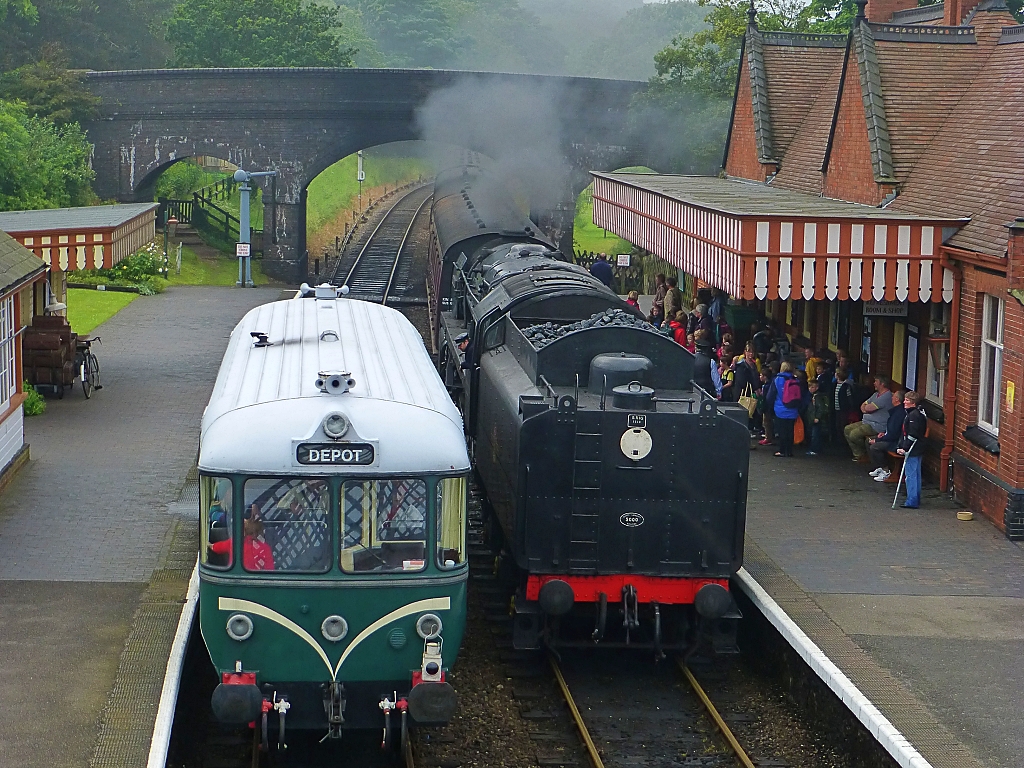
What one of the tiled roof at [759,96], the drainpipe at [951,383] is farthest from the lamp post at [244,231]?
the drainpipe at [951,383]

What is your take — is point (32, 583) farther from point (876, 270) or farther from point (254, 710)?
point (876, 270)

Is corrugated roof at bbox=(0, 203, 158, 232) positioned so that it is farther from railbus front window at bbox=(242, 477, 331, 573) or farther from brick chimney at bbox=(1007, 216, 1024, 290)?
railbus front window at bbox=(242, 477, 331, 573)

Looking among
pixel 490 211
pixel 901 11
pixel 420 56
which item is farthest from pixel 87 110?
pixel 420 56

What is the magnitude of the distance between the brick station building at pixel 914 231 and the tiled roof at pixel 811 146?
2.1 inches

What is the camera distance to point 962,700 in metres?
9.43

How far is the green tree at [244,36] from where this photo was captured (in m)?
52.6

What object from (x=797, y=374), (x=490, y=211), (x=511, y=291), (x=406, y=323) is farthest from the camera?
(x=490, y=211)

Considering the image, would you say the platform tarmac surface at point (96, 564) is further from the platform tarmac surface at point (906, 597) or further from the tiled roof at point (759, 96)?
the tiled roof at point (759, 96)

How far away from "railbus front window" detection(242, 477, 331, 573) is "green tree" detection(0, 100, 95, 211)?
101 ft

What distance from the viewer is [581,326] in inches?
445

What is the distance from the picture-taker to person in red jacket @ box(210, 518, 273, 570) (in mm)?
7887

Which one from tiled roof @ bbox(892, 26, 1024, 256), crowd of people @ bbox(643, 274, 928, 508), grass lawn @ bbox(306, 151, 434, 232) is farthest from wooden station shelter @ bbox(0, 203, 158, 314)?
grass lawn @ bbox(306, 151, 434, 232)

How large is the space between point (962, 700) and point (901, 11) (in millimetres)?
21701

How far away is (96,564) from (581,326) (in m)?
4.90
